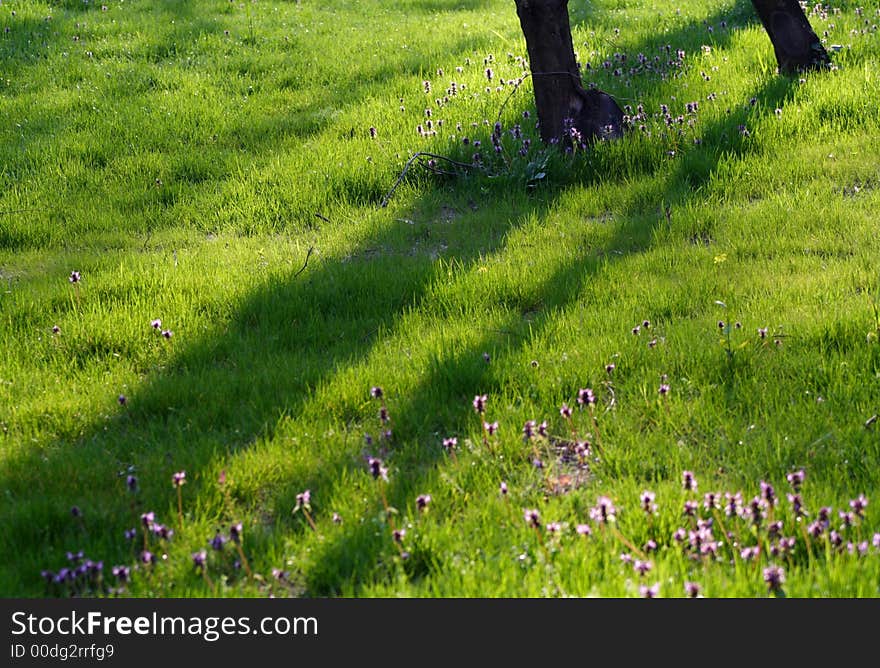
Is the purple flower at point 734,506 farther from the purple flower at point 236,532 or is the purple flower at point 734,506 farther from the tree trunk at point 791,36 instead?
the tree trunk at point 791,36

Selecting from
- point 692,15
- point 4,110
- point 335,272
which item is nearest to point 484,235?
point 335,272

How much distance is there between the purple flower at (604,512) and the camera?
314cm

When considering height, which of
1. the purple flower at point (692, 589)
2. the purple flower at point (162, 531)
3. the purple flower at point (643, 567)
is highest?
the purple flower at point (162, 531)

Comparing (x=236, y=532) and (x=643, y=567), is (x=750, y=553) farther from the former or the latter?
(x=236, y=532)

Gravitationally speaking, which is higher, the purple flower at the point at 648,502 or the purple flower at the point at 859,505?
the purple flower at the point at 648,502

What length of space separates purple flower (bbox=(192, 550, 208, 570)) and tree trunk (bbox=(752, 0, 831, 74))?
7316mm

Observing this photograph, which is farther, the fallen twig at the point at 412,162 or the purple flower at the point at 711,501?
the fallen twig at the point at 412,162

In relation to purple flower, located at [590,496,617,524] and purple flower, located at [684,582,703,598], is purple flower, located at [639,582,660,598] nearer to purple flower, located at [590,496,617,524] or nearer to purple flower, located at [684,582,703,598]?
purple flower, located at [684,582,703,598]

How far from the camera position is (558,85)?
7.52 metres

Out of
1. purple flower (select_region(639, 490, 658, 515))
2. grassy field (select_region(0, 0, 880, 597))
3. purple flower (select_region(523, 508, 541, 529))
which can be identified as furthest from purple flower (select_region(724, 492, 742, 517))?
purple flower (select_region(523, 508, 541, 529))

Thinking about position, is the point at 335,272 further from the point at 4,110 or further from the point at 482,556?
the point at 4,110

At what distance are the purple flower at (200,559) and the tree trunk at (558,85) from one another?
16.9 ft

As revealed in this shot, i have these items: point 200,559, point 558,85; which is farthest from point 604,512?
point 558,85

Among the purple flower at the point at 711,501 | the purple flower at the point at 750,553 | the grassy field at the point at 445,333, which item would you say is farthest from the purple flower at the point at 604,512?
the purple flower at the point at 750,553
